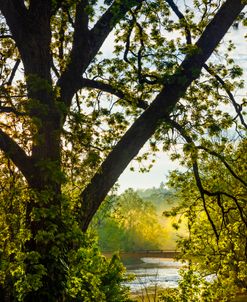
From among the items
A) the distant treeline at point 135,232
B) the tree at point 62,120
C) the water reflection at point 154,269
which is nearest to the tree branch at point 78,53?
the tree at point 62,120

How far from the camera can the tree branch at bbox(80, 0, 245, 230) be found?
755cm

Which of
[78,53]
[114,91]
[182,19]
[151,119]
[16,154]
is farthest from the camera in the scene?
[114,91]

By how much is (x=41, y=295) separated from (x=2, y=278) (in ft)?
2.53

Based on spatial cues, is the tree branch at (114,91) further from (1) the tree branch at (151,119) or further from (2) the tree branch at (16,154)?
(2) the tree branch at (16,154)

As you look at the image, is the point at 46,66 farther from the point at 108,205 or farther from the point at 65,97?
the point at 108,205

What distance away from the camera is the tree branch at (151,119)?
297 inches

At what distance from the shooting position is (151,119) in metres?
7.74

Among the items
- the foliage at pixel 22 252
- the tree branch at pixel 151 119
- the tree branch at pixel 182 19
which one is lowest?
the foliage at pixel 22 252

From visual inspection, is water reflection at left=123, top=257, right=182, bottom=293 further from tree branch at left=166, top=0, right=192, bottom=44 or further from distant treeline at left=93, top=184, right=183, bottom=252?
tree branch at left=166, top=0, right=192, bottom=44

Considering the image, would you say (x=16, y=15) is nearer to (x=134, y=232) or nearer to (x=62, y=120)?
(x=62, y=120)

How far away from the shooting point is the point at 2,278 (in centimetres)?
686

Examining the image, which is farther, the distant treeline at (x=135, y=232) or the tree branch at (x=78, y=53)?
the distant treeline at (x=135, y=232)

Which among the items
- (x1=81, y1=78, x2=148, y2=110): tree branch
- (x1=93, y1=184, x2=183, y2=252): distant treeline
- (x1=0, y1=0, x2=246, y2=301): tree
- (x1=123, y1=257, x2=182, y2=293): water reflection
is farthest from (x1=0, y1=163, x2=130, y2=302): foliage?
(x1=93, y1=184, x2=183, y2=252): distant treeline

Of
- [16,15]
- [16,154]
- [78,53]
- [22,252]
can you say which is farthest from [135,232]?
[22,252]
